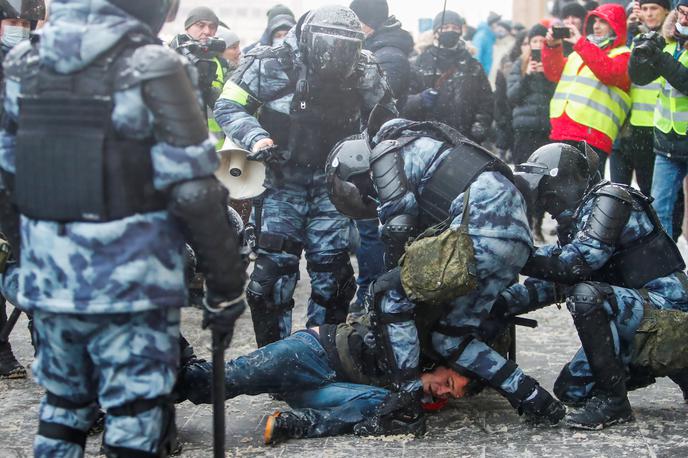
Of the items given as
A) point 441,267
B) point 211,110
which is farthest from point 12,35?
point 441,267

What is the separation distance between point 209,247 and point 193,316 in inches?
156

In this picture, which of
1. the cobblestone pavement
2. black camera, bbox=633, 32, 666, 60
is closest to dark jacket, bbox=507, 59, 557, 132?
black camera, bbox=633, 32, 666, 60

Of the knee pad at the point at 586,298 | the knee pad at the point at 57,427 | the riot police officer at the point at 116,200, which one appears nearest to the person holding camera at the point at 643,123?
the knee pad at the point at 586,298

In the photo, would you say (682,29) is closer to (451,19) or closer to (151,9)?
(451,19)

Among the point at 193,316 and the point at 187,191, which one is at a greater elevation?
the point at 187,191

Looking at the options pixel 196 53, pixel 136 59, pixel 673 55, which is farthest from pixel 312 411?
pixel 673 55

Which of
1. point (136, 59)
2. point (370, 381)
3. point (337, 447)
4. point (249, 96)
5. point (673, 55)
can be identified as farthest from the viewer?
point (673, 55)

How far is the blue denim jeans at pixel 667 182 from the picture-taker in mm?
7160

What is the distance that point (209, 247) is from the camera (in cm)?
325

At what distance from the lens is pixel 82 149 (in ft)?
10.3

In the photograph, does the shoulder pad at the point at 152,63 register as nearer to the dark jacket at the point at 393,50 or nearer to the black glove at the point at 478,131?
the dark jacket at the point at 393,50

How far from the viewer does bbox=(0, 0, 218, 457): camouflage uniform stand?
3.16 meters

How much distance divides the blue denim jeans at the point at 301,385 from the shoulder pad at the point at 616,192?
1.35 meters

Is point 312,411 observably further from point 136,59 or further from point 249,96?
point 136,59
